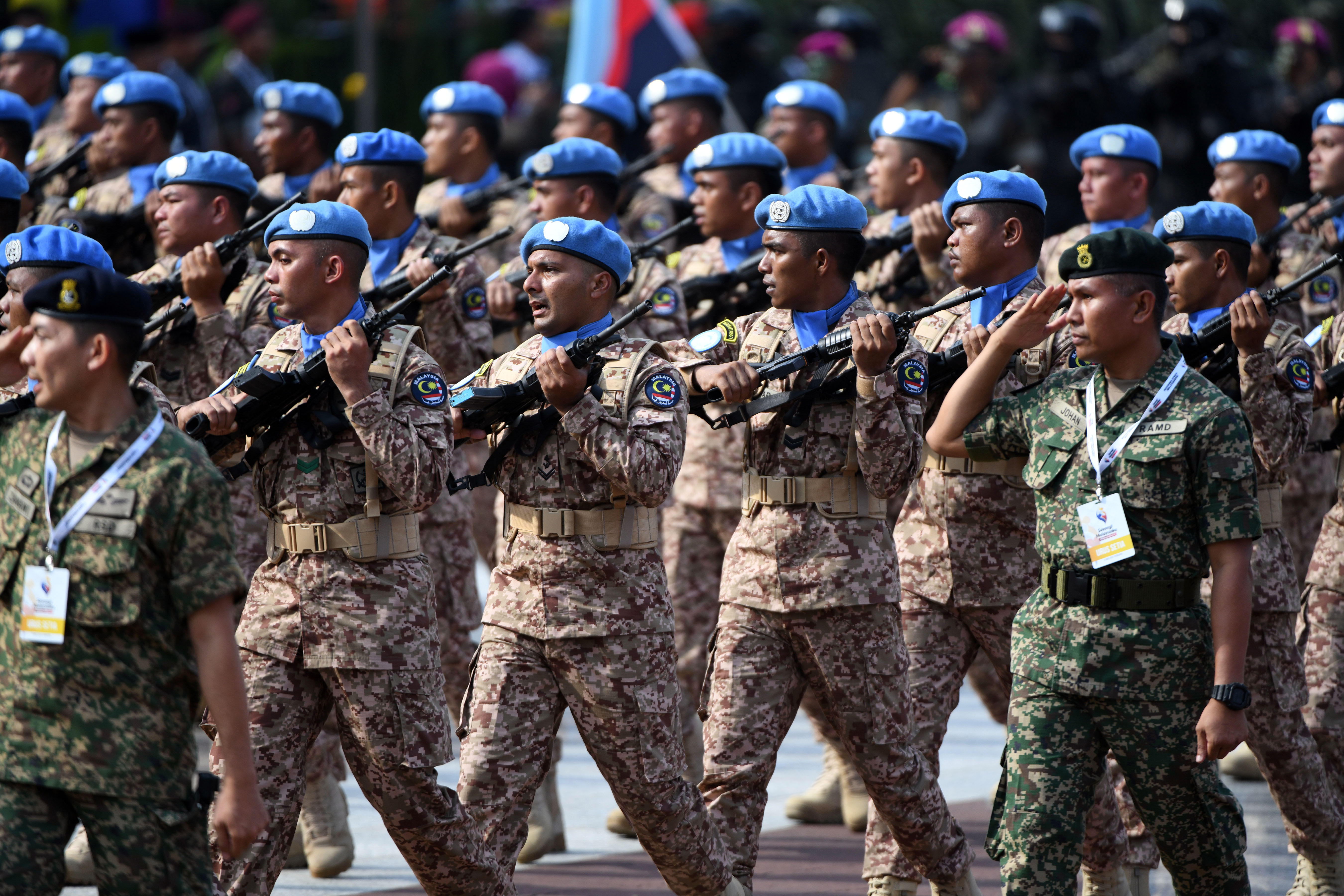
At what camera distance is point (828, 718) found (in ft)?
20.2

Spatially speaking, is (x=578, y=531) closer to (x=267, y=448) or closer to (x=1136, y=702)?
(x=267, y=448)

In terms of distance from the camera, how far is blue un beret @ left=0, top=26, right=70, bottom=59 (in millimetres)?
11031

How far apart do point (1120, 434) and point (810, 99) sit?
515cm

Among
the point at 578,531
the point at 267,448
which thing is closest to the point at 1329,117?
the point at 578,531

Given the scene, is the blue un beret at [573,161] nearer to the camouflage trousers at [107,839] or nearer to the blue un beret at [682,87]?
the blue un beret at [682,87]

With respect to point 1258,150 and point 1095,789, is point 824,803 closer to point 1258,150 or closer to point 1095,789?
point 1095,789

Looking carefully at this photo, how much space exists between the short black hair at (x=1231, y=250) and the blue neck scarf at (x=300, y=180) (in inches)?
168

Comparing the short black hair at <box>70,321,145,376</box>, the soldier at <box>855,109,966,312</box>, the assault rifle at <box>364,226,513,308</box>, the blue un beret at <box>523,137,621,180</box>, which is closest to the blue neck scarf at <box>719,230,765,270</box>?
the soldier at <box>855,109,966,312</box>

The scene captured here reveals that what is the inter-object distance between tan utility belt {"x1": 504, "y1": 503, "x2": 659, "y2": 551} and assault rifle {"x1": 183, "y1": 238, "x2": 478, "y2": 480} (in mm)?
630

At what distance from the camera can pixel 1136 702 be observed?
5156mm

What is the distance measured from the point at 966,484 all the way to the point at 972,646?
54 cm

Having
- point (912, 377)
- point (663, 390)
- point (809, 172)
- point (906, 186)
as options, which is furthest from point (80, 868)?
point (809, 172)

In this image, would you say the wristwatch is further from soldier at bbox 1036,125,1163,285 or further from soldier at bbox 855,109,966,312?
soldier at bbox 1036,125,1163,285

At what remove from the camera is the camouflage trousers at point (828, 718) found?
5988 mm
